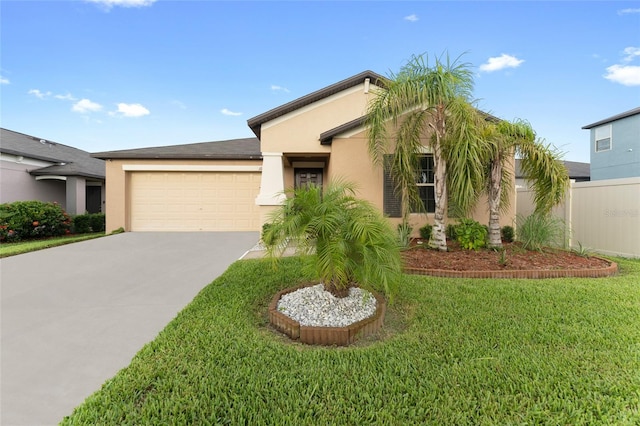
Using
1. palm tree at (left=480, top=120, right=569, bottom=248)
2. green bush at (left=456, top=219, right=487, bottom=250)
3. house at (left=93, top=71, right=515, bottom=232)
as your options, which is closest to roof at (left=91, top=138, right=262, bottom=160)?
house at (left=93, top=71, right=515, bottom=232)

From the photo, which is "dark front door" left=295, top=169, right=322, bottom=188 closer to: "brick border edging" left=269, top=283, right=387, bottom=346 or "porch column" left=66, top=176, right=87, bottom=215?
"brick border edging" left=269, top=283, right=387, bottom=346

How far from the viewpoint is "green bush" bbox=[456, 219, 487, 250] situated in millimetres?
6977

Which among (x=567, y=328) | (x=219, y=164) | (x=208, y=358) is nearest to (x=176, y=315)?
(x=208, y=358)

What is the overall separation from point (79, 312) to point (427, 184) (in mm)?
8304

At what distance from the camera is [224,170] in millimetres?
12289

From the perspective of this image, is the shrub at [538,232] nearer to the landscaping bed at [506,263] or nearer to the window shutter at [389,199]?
the landscaping bed at [506,263]

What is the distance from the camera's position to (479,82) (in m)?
6.57

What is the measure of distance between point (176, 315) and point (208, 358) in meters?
1.45

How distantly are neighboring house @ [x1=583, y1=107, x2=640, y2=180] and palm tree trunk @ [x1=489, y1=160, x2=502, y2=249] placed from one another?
15191 mm

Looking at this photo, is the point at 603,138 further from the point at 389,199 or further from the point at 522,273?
the point at 522,273

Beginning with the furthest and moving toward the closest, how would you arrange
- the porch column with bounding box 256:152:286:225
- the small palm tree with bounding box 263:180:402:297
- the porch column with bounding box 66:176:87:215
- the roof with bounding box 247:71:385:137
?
the porch column with bounding box 66:176:87:215
the roof with bounding box 247:71:385:137
the porch column with bounding box 256:152:286:225
the small palm tree with bounding box 263:180:402:297

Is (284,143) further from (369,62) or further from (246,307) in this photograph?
(246,307)

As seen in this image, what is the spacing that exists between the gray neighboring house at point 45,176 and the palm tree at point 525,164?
15.5 m

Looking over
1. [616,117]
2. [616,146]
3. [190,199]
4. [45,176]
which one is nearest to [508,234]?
[190,199]
